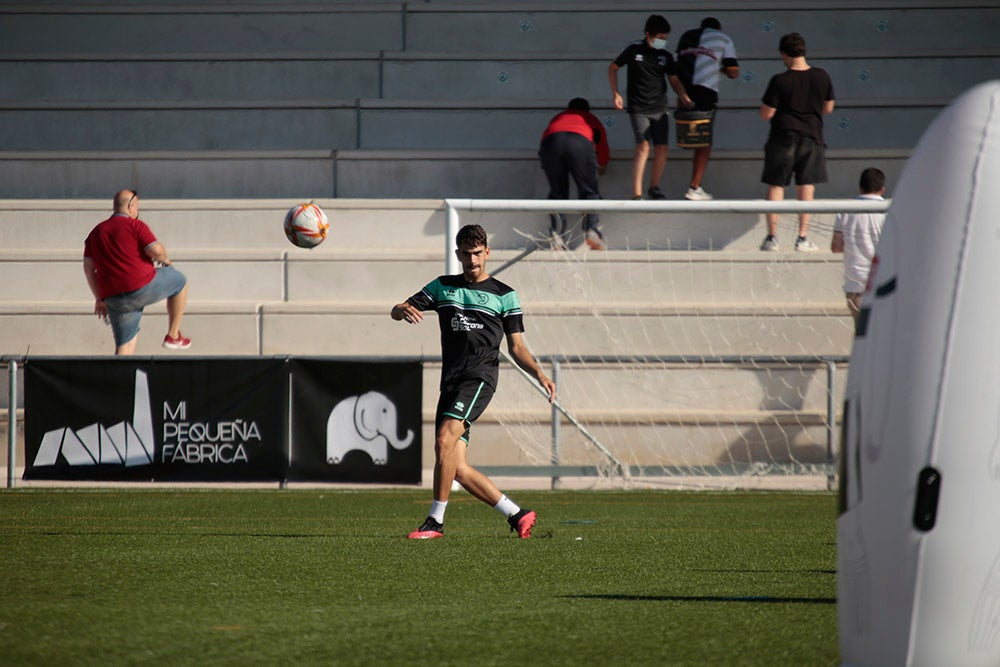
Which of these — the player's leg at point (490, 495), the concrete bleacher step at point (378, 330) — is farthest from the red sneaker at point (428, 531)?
the concrete bleacher step at point (378, 330)

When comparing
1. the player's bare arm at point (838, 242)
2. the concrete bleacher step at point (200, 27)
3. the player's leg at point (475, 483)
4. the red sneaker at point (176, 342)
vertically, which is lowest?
the red sneaker at point (176, 342)

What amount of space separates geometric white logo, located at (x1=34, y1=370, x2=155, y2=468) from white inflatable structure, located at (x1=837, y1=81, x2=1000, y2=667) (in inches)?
385

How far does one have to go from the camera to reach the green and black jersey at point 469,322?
28.2ft

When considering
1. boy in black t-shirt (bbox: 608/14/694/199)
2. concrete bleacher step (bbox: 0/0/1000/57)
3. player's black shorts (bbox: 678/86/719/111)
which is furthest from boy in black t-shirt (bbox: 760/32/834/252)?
concrete bleacher step (bbox: 0/0/1000/57)

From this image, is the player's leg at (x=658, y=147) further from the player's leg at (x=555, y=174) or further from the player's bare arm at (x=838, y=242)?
the player's bare arm at (x=838, y=242)

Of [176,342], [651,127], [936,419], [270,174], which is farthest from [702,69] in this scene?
[936,419]

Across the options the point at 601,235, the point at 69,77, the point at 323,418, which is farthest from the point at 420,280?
the point at 69,77

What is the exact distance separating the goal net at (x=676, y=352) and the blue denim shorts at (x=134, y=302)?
128 inches

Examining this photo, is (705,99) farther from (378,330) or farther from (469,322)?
(469,322)

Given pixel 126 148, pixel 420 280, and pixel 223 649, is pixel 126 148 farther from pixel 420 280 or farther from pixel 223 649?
pixel 223 649

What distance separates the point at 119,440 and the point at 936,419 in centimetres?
1013

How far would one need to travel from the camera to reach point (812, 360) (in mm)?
13859

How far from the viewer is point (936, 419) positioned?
3.20 metres

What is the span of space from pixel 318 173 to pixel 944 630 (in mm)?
14970
